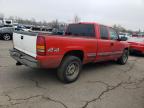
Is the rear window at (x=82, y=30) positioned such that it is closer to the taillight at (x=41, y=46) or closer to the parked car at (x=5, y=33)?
the taillight at (x=41, y=46)

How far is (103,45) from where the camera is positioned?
5.91m

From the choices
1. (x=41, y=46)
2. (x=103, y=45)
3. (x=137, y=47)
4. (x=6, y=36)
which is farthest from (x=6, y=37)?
(x=41, y=46)

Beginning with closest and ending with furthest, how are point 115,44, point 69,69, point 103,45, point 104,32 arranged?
point 69,69 < point 103,45 < point 104,32 < point 115,44

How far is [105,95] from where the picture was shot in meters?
4.22

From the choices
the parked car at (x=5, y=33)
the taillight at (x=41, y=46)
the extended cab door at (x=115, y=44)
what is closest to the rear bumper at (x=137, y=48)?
the extended cab door at (x=115, y=44)

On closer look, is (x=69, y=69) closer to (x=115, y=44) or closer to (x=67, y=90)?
(x=67, y=90)

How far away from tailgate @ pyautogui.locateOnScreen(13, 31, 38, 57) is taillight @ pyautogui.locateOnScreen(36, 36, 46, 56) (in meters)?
0.14

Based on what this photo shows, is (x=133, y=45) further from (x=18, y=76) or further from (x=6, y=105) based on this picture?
(x=6, y=105)

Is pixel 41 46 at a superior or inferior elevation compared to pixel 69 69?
superior

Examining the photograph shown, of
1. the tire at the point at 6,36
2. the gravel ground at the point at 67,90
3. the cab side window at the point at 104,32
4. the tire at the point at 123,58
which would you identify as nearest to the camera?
the gravel ground at the point at 67,90

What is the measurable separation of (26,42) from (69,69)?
57.9 inches

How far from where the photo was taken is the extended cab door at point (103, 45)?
5794 mm

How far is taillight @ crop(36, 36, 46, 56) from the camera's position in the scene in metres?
3.91

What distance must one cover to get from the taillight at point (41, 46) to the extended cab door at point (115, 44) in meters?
3.38
